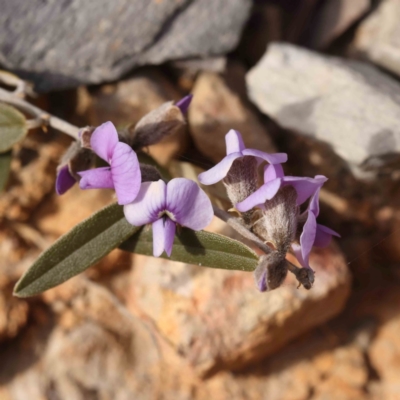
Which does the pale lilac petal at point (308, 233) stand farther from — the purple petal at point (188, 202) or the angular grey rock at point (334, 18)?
the angular grey rock at point (334, 18)

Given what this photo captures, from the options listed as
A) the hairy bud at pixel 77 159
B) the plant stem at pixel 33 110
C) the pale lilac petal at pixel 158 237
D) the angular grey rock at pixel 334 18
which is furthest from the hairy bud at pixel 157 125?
the angular grey rock at pixel 334 18

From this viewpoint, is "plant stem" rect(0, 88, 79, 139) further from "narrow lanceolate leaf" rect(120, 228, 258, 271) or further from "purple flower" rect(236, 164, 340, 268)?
"purple flower" rect(236, 164, 340, 268)

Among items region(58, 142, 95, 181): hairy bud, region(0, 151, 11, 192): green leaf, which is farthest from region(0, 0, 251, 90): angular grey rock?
region(58, 142, 95, 181): hairy bud

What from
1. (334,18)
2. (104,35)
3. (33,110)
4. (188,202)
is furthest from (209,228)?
(334,18)

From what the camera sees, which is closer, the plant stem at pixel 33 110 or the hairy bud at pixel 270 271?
the hairy bud at pixel 270 271

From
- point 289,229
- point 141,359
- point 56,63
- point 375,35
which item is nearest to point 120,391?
point 141,359

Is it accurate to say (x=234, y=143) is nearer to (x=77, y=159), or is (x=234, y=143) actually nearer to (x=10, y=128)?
(x=77, y=159)

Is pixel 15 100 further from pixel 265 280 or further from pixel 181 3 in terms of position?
pixel 265 280
